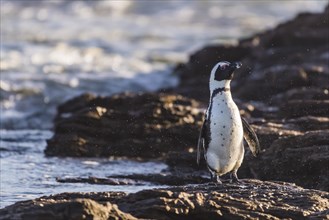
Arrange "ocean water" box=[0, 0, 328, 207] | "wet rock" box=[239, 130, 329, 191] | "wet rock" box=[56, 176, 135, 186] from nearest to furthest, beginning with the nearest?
"wet rock" box=[239, 130, 329, 191]
"wet rock" box=[56, 176, 135, 186]
"ocean water" box=[0, 0, 328, 207]

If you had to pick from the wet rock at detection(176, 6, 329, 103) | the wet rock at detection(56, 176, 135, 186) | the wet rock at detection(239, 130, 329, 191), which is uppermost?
the wet rock at detection(176, 6, 329, 103)

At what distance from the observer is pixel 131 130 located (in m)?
14.4

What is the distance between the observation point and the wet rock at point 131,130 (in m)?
14.2

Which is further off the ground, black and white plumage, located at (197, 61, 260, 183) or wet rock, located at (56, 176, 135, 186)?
black and white plumage, located at (197, 61, 260, 183)

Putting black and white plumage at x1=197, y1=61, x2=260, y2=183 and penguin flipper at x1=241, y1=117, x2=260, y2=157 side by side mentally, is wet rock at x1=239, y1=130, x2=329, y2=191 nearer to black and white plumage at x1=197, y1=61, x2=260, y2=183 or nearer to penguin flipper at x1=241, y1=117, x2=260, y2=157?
penguin flipper at x1=241, y1=117, x2=260, y2=157

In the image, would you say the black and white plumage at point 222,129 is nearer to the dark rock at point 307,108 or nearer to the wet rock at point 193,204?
the wet rock at point 193,204

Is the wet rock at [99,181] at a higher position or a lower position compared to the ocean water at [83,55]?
lower

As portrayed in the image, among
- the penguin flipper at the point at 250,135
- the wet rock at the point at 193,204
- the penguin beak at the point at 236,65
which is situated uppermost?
the penguin beak at the point at 236,65

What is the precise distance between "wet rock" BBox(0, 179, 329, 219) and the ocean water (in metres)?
2.52

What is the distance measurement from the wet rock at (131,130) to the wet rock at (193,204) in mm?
5456

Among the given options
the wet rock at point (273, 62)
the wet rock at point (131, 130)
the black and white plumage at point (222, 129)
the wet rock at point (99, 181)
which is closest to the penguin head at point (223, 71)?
the black and white plumage at point (222, 129)

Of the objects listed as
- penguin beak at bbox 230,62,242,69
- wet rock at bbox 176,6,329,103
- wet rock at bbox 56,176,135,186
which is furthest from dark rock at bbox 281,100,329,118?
penguin beak at bbox 230,62,242,69

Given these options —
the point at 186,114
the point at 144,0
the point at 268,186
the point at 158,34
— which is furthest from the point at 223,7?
the point at 268,186

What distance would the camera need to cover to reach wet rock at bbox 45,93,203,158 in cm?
1419
